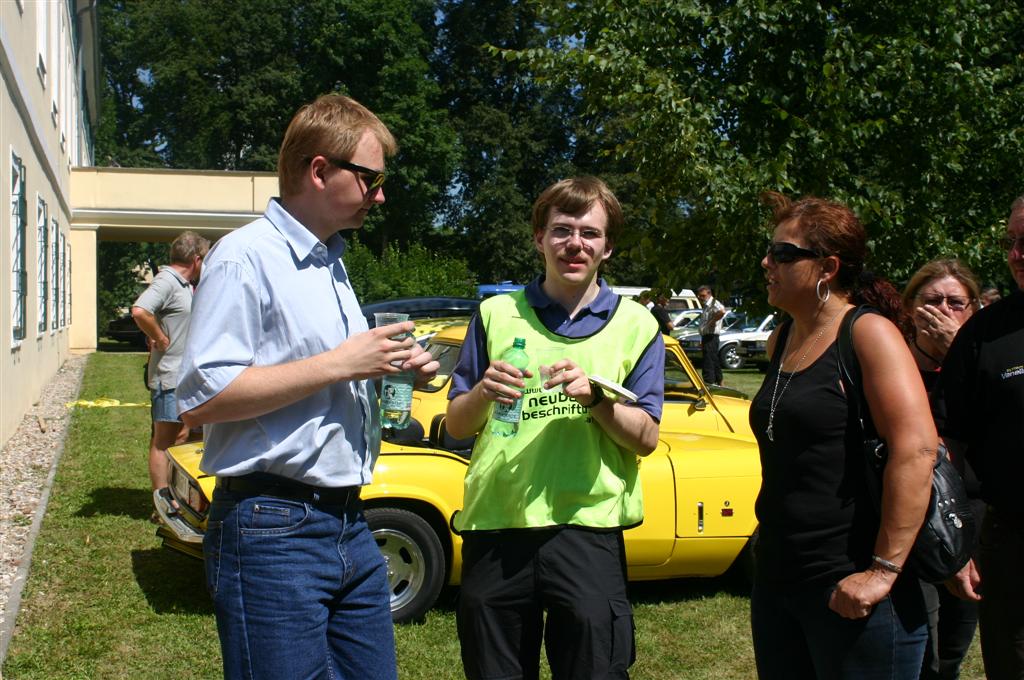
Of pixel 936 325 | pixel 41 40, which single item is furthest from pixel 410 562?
pixel 41 40

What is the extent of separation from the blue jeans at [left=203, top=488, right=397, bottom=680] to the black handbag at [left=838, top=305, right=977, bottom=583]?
1355mm

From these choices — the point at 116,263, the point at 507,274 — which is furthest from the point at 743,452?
the point at 507,274

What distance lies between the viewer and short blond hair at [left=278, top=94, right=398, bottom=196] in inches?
93.8

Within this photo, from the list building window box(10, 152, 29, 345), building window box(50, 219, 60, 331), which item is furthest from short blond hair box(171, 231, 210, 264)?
building window box(50, 219, 60, 331)

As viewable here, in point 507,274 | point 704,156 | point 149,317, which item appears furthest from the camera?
point 507,274

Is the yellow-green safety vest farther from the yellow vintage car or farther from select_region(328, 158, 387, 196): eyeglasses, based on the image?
the yellow vintage car

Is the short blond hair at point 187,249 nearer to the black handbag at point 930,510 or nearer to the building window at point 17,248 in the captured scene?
the building window at point 17,248

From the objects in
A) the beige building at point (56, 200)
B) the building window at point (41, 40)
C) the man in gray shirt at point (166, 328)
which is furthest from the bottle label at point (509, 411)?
the building window at point (41, 40)

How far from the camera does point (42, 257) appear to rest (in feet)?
50.1

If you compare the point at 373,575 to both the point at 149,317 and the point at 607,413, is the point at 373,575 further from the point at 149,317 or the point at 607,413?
the point at 149,317

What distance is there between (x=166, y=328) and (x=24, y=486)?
8.73ft

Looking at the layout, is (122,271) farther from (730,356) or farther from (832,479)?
(832,479)

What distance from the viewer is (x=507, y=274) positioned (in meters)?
50.1

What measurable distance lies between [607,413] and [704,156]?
22.1 ft
